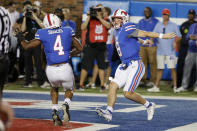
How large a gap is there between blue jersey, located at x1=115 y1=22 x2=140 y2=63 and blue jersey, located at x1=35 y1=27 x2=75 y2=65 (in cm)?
90

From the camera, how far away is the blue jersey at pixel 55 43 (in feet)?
26.3

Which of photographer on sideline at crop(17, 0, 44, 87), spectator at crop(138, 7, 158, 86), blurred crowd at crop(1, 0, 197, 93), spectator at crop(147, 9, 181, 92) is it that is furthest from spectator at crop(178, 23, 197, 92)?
photographer on sideline at crop(17, 0, 44, 87)

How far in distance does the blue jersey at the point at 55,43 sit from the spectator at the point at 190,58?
657 cm

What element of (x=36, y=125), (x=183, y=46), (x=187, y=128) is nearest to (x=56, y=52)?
(x=36, y=125)

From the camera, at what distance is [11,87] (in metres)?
15.3

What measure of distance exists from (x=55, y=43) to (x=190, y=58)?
288 inches

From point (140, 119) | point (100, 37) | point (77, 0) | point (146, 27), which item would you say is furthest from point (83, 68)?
point (140, 119)

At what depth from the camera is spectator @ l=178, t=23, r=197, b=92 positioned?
1413cm

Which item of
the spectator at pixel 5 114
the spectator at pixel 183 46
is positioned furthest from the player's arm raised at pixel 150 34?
the spectator at pixel 183 46

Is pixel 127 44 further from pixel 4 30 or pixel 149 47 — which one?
pixel 149 47

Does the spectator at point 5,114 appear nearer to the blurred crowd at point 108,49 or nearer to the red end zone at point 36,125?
the red end zone at point 36,125

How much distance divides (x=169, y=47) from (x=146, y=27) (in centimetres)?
113

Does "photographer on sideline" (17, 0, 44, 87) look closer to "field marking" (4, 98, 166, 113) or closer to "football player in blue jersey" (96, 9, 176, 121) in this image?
"field marking" (4, 98, 166, 113)

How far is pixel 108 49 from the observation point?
15422mm
